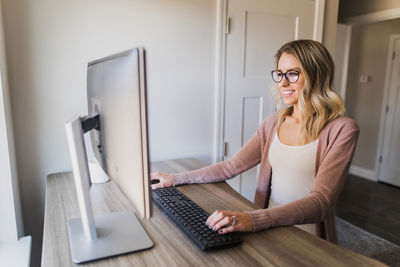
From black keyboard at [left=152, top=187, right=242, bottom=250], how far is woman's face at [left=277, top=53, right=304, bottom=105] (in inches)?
25.2

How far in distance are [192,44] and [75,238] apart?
1.34m

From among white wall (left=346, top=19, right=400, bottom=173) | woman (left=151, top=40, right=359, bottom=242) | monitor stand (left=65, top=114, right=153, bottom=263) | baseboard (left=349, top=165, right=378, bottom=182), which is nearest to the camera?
monitor stand (left=65, top=114, right=153, bottom=263)

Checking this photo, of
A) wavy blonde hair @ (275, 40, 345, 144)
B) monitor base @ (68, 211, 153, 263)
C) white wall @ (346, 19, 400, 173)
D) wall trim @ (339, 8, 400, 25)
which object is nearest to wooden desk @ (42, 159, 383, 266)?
monitor base @ (68, 211, 153, 263)

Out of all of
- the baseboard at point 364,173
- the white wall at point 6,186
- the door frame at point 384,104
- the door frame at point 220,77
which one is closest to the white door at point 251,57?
the door frame at point 220,77

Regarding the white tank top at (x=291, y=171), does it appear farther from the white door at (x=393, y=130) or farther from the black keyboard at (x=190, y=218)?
the white door at (x=393, y=130)

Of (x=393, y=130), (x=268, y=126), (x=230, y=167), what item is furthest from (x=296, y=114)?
(x=393, y=130)

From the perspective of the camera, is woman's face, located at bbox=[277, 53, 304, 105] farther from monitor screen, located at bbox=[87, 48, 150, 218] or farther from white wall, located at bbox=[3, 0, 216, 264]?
monitor screen, located at bbox=[87, 48, 150, 218]

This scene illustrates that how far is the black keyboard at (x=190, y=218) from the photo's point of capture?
88 centimetres

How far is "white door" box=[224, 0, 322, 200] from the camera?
2014 millimetres

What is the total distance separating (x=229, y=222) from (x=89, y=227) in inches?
16.1

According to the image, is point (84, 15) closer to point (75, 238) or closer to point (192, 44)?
point (192, 44)

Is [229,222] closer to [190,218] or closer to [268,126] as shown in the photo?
[190,218]

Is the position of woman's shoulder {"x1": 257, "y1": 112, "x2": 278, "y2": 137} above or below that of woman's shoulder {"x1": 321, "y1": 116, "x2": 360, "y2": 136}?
below

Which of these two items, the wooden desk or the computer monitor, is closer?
the computer monitor
